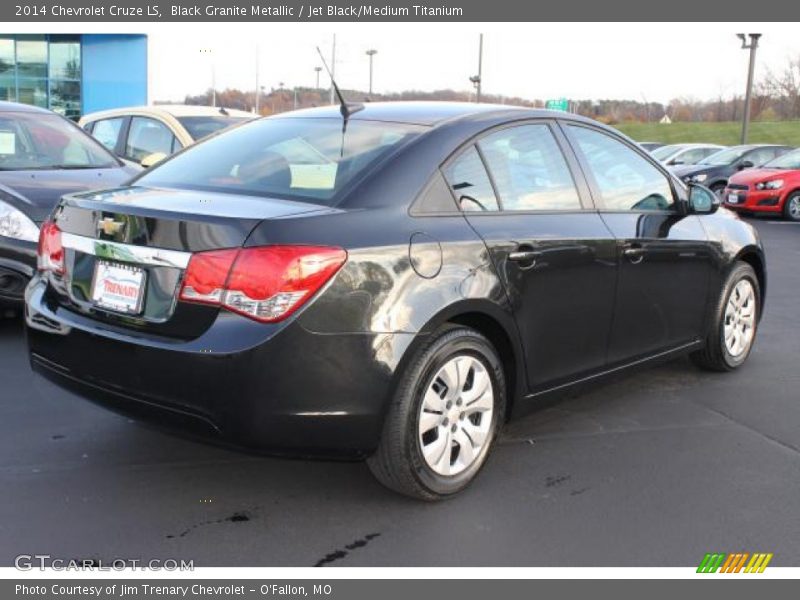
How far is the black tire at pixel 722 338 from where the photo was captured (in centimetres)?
507

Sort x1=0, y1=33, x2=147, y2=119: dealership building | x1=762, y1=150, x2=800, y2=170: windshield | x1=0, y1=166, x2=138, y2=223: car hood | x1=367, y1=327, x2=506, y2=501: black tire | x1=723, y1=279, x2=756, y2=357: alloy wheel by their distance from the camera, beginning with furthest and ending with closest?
x1=0, y1=33, x2=147, y2=119: dealership building → x1=762, y1=150, x2=800, y2=170: windshield → x1=0, y1=166, x2=138, y2=223: car hood → x1=723, y1=279, x2=756, y2=357: alloy wheel → x1=367, y1=327, x2=506, y2=501: black tire

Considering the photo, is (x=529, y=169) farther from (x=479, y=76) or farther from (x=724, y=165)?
(x=479, y=76)

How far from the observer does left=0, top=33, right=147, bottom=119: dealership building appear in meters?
27.5

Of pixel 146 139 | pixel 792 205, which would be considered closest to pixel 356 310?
pixel 146 139

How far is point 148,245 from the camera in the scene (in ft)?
Result: 9.89

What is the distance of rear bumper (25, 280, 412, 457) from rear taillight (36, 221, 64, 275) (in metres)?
0.40

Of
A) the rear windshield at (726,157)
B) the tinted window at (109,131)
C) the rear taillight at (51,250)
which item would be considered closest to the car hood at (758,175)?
the rear windshield at (726,157)

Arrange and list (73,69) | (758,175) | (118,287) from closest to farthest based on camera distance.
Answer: (118,287) → (758,175) → (73,69)

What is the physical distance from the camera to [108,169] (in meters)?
6.66

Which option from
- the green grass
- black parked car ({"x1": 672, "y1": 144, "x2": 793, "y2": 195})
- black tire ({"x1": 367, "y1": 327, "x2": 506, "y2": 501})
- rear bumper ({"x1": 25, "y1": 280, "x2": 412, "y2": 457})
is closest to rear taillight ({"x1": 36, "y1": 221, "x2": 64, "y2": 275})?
rear bumper ({"x1": 25, "y1": 280, "x2": 412, "y2": 457})

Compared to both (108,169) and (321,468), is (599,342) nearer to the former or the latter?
(321,468)

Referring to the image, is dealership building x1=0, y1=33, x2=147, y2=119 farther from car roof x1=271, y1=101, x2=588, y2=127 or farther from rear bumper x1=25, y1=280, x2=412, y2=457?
rear bumper x1=25, y1=280, x2=412, y2=457

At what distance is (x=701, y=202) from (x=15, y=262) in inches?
163

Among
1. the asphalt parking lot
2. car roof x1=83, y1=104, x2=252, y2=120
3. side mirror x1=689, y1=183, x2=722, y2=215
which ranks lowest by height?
the asphalt parking lot
